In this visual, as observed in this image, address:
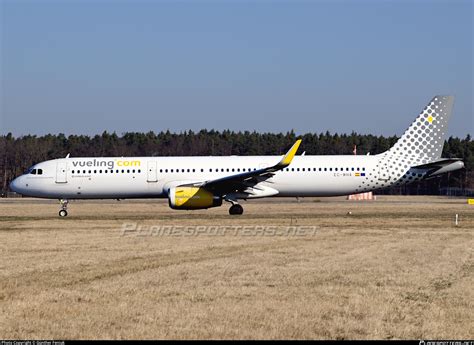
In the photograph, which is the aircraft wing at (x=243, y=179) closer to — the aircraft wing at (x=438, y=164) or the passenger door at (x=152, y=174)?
the passenger door at (x=152, y=174)

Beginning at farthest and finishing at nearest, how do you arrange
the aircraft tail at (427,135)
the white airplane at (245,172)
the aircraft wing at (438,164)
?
1. the aircraft tail at (427,135)
2. the white airplane at (245,172)
3. the aircraft wing at (438,164)

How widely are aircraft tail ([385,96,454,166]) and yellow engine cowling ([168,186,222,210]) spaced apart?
1043 centimetres

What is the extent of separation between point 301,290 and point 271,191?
2525cm

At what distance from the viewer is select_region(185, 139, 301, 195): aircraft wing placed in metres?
35.8

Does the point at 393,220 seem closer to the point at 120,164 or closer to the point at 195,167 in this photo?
the point at 195,167

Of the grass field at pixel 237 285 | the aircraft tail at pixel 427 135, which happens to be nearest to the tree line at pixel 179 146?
the aircraft tail at pixel 427 135

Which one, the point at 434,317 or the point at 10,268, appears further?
the point at 10,268

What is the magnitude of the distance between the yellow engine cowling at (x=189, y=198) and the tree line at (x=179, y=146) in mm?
76630

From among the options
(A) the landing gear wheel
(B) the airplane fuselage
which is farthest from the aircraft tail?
(A) the landing gear wheel

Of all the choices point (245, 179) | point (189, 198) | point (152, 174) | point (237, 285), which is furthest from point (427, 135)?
point (237, 285)

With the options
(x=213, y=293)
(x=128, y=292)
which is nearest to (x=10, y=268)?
(x=128, y=292)

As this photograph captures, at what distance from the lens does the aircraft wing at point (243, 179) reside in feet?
117

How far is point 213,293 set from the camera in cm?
1300

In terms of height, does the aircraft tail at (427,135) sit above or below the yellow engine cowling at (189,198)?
above
